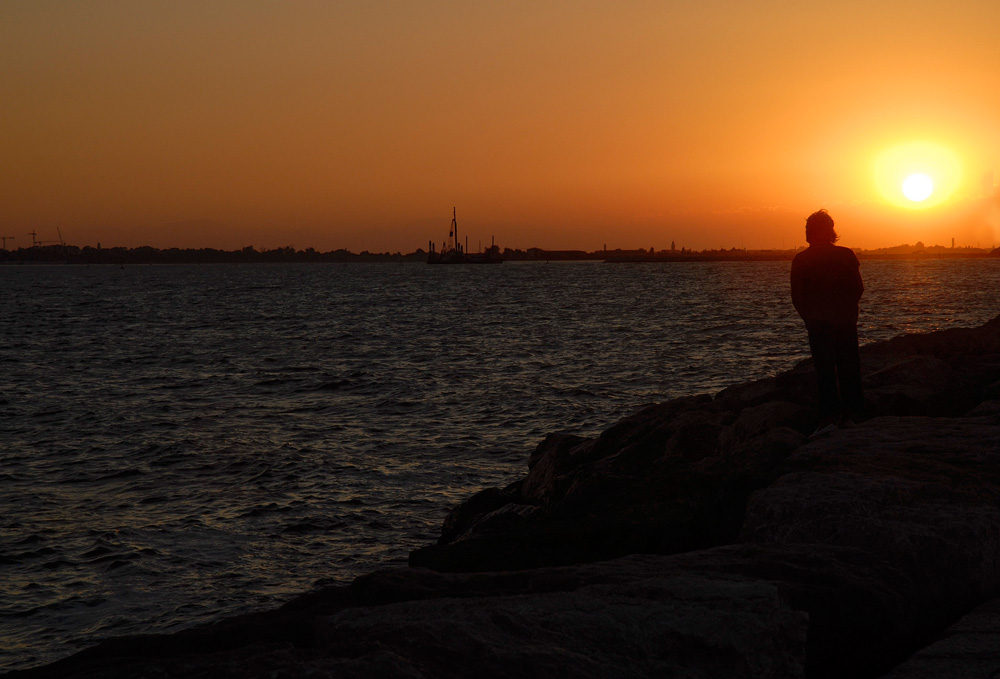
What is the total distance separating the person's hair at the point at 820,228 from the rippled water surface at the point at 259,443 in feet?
16.6

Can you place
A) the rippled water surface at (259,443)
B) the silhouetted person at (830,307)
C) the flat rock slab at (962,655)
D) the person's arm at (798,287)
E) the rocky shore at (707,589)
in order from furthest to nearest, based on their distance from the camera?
the rippled water surface at (259,443)
the person's arm at (798,287)
the silhouetted person at (830,307)
the flat rock slab at (962,655)
the rocky shore at (707,589)

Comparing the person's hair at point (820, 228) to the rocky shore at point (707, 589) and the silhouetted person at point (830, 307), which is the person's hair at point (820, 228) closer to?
the silhouetted person at point (830, 307)

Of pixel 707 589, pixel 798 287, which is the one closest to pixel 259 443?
pixel 798 287

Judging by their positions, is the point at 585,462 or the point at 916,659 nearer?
the point at 916,659

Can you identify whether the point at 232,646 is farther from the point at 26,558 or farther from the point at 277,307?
the point at 277,307

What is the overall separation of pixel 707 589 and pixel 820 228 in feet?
16.0

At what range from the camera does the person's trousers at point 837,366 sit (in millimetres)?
7504

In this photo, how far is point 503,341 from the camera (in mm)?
33000

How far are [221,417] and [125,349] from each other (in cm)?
1730

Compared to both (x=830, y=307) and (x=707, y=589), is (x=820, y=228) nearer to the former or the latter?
(x=830, y=307)

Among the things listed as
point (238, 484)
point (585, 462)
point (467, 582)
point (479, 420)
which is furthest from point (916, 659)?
point (479, 420)

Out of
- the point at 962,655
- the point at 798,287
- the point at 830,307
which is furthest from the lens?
the point at 798,287

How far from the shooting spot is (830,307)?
292 inches

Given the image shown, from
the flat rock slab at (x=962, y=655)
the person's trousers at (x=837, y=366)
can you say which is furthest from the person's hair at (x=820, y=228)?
the flat rock slab at (x=962, y=655)
